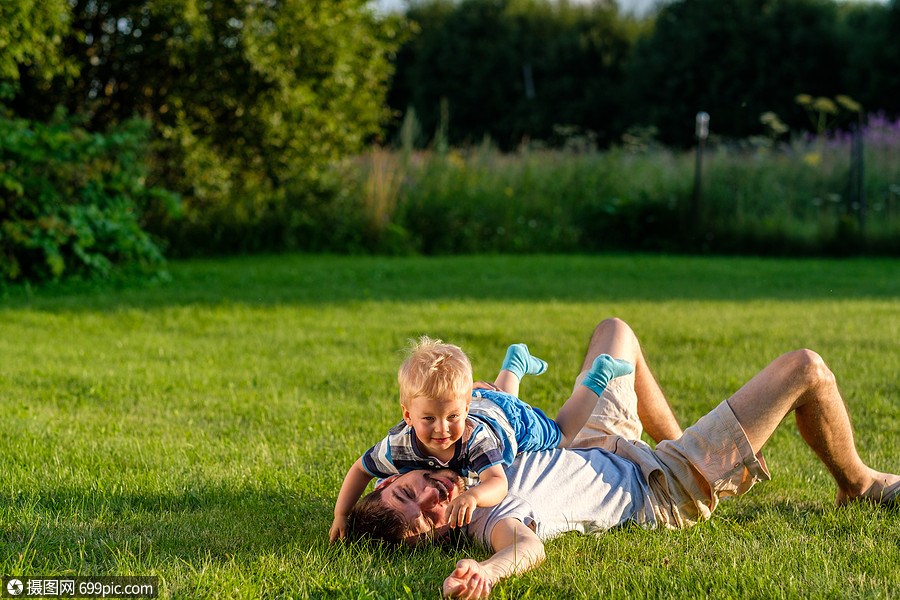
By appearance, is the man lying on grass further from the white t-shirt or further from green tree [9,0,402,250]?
green tree [9,0,402,250]

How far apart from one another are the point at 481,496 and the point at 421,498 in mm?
214

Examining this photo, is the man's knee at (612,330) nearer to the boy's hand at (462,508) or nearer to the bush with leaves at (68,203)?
the boy's hand at (462,508)

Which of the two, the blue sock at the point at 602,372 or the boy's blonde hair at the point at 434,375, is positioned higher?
the boy's blonde hair at the point at 434,375

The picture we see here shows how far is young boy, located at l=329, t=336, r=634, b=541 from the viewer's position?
2.77 m

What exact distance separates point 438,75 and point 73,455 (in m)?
36.5

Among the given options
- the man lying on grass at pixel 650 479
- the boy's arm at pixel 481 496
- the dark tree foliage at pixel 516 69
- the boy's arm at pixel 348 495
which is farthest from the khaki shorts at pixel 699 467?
the dark tree foliage at pixel 516 69

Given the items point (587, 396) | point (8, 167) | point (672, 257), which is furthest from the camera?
point (672, 257)

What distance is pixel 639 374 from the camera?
385 centimetres

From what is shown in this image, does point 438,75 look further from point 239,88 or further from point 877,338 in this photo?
point 877,338

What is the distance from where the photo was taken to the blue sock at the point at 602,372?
3.44 metres

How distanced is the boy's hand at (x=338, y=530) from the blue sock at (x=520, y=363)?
41.7 inches

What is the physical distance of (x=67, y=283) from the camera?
9.98 metres

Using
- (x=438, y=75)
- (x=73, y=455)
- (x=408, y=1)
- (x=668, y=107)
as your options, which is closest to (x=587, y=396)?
(x=73, y=455)

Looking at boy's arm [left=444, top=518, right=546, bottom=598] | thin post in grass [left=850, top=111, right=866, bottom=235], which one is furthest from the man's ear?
thin post in grass [left=850, top=111, right=866, bottom=235]
